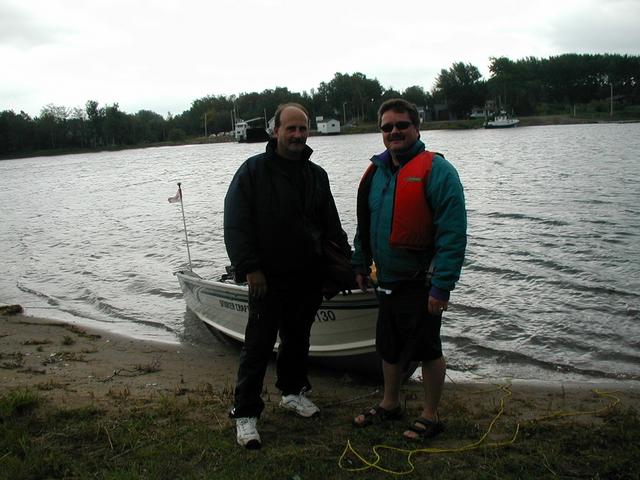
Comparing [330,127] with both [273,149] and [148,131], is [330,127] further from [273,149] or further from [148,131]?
[273,149]

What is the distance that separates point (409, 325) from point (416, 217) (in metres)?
0.80

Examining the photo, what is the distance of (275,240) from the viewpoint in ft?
14.6

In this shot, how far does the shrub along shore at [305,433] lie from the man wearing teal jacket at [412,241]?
1.29 feet

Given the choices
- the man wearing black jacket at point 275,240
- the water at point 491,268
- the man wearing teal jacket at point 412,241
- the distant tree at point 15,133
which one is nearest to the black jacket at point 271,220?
the man wearing black jacket at point 275,240

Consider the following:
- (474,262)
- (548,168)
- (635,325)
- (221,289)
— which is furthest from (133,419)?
(548,168)

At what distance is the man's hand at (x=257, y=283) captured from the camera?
14.4 ft

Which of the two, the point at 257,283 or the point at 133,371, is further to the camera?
the point at 133,371

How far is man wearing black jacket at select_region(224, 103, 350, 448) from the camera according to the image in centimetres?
437

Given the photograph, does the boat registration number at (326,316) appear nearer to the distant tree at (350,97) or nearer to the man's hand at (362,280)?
the man's hand at (362,280)

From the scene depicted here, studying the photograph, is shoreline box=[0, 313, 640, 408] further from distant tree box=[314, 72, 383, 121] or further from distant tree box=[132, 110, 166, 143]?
distant tree box=[132, 110, 166, 143]

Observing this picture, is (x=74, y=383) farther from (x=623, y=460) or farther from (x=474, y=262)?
(x=474, y=262)

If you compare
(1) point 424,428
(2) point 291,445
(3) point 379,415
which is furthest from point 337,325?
(2) point 291,445

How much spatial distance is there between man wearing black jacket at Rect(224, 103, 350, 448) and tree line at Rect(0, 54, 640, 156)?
13009 cm

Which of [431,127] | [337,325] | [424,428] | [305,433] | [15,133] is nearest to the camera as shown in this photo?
Result: [424,428]
